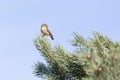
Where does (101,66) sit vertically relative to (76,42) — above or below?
below

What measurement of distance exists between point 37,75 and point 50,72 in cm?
28

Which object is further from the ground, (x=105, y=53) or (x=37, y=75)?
(x=37, y=75)

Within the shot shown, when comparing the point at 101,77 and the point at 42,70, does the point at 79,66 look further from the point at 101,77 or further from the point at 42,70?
the point at 101,77

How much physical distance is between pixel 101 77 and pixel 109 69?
22cm

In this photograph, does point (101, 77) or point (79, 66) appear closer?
point (101, 77)

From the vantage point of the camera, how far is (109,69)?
4.02 metres

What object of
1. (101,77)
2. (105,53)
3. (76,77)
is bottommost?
(101,77)

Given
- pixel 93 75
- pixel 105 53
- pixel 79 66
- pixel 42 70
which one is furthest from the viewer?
pixel 42 70

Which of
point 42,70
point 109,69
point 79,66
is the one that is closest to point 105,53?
point 109,69

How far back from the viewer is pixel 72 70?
574cm

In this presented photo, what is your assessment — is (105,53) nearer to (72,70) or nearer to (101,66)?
(101,66)

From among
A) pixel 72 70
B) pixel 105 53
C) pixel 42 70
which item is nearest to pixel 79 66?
pixel 72 70

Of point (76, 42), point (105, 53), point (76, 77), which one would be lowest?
point (105, 53)

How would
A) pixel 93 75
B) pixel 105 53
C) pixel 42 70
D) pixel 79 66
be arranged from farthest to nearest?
pixel 42 70 → pixel 79 66 → pixel 105 53 → pixel 93 75
